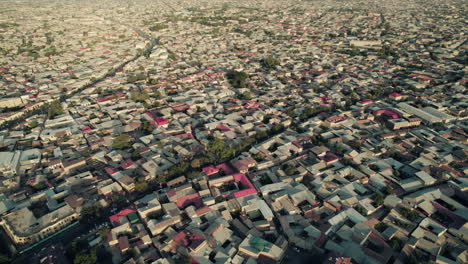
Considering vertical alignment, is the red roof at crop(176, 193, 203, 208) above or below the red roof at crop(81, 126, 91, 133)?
above

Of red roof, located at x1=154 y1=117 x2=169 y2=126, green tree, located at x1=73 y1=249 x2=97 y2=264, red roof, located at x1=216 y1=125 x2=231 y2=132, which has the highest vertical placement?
green tree, located at x1=73 y1=249 x2=97 y2=264

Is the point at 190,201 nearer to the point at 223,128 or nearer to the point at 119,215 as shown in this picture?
the point at 119,215

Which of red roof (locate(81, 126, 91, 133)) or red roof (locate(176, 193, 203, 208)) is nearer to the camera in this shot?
red roof (locate(176, 193, 203, 208))

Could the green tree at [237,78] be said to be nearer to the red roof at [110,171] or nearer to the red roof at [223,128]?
the red roof at [223,128]

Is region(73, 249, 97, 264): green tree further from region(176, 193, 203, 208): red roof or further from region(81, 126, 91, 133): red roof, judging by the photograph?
region(81, 126, 91, 133): red roof

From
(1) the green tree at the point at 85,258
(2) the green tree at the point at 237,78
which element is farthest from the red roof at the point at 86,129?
(2) the green tree at the point at 237,78

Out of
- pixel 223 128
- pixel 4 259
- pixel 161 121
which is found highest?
pixel 223 128

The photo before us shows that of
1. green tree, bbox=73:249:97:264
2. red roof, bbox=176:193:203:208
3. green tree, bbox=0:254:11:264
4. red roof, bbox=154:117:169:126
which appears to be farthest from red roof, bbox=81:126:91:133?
green tree, bbox=73:249:97:264

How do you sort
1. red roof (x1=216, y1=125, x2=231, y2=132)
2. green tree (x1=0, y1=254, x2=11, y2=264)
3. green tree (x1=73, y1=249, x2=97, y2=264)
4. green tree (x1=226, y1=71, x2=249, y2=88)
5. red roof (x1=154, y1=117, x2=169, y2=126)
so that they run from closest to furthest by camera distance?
green tree (x1=73, y1=249, x2=97, y2=264) → green tree (x1=0, y1=254, x2=11, y2=264) → red roof (x1=216, y1=125, x2=231, y2=132) → red roof (x1=154, y1=117, x2=169, y2=126) → green tree (x1=226, y1=71, x2=249, y2=88)

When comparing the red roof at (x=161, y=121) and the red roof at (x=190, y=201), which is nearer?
the red roof at (x=190, y=201)

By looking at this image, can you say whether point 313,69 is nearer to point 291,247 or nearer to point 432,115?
point 432,115

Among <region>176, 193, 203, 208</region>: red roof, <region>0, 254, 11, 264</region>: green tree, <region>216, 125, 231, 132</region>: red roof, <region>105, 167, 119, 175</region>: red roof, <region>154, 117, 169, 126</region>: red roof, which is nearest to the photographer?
<region>0, 254, 11, 264</region>: green tree

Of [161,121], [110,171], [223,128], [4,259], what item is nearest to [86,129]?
[161,121]
